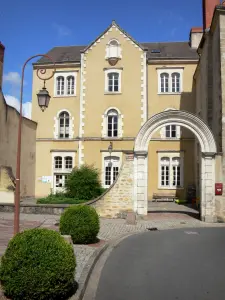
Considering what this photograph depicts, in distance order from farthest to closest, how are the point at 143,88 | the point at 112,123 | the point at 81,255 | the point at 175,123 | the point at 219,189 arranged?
the point at 112,123 < the point at 143,88 < the point at 175,123 < the point at 219,189 < the point at 81,255

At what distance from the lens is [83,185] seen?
64.7ft

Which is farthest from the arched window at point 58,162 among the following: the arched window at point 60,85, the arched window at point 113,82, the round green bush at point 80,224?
the round green bush at point 80,224

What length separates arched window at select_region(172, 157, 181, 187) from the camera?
25781 mm

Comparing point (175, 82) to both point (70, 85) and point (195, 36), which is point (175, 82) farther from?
point (70, 85)

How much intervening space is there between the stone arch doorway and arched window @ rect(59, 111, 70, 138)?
1115 centimetres

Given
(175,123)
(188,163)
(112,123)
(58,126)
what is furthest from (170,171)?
(58,126)

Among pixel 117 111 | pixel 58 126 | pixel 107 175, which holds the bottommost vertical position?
pixel 107 175

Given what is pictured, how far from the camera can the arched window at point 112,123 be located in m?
26.6

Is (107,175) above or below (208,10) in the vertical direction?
below

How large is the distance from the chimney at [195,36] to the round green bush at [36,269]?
1088 inches

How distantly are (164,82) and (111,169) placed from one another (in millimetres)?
8346

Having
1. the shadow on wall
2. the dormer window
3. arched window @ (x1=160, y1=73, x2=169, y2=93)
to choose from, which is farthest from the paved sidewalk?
the dormer window

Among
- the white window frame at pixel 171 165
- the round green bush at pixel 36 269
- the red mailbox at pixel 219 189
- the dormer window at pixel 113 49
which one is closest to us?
the round green bush at pixel 36 269

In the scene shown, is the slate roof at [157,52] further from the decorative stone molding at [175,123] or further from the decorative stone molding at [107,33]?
the decorative stone molding at [175,123]
